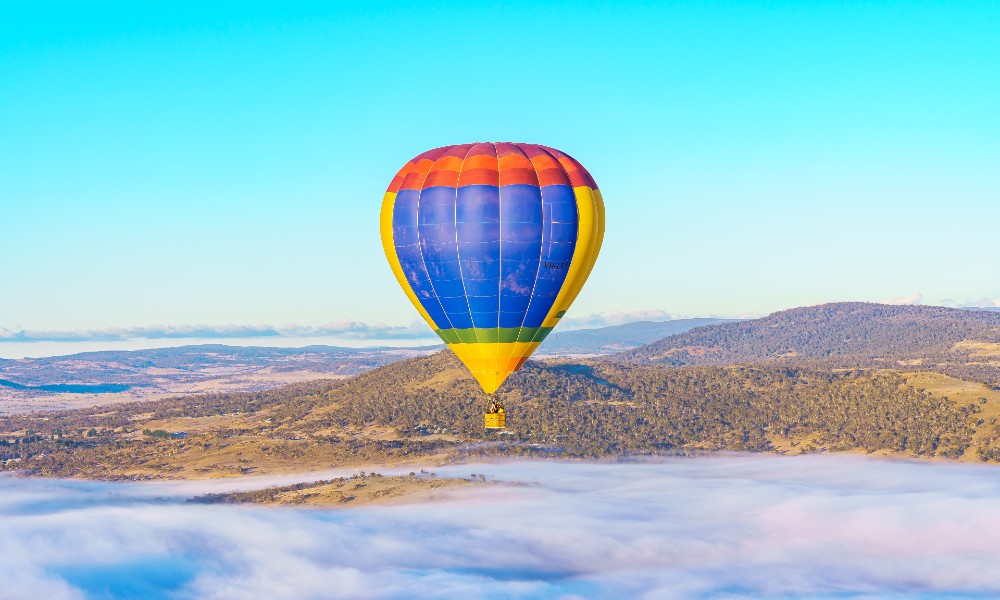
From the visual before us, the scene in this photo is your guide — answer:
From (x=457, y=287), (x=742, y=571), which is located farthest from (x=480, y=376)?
(x=742, y=571)

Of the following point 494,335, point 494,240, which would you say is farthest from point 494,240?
point 494,335

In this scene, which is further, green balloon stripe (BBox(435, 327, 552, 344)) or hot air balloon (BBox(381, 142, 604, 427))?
green balloon stripe (BBox(435, 327, 552, 344))

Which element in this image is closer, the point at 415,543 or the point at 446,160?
the point at 446,160

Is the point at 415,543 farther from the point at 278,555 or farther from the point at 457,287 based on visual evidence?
the point at 457,287

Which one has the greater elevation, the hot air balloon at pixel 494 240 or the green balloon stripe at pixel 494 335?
the hot air balloon at pixel 494 240

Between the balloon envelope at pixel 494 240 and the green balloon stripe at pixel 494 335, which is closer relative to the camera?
the balloon envelope at pixel 494 240
